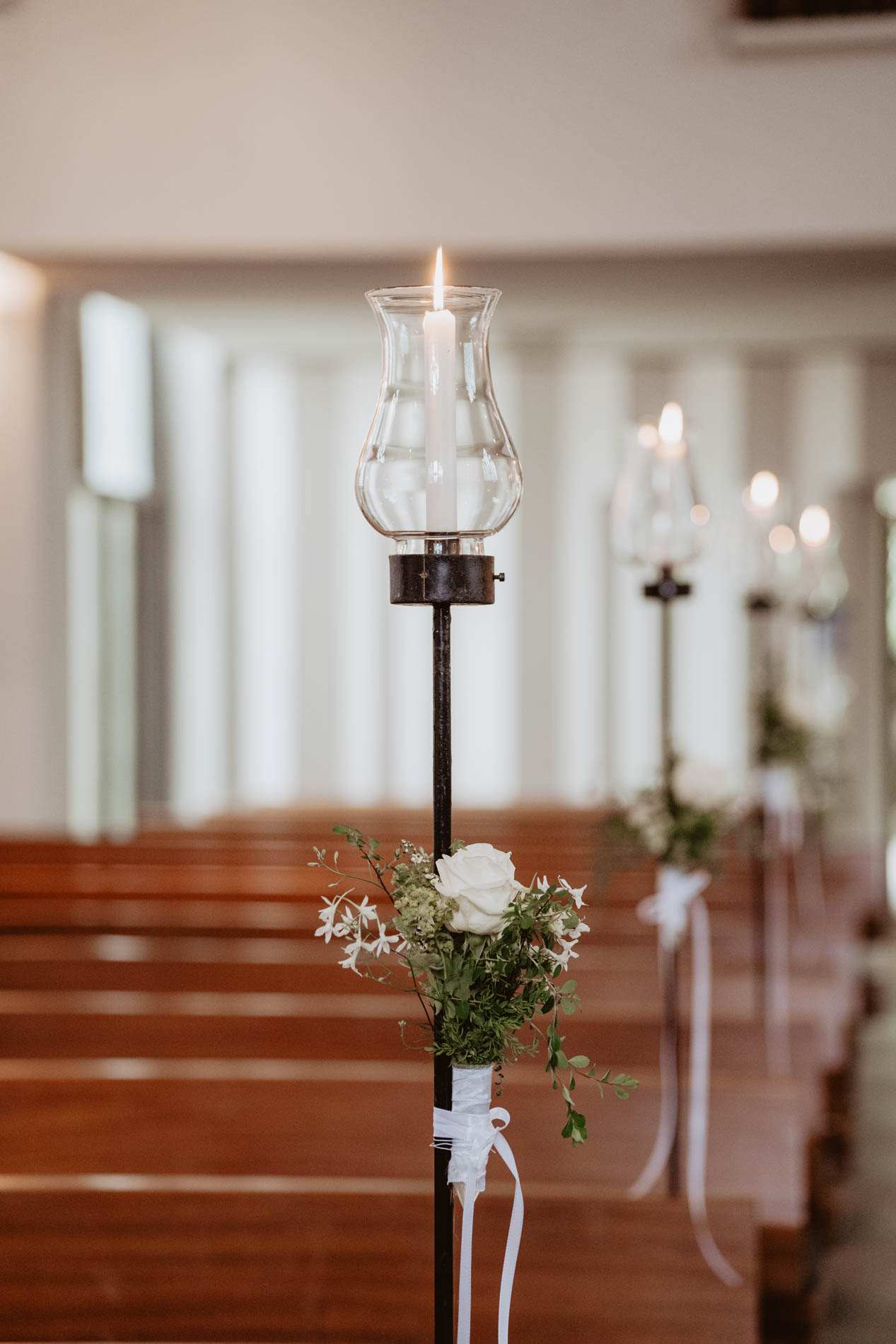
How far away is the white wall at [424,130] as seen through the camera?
150 inches

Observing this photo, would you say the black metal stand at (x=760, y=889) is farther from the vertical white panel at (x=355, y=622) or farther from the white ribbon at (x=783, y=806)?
the vertical white panel at (x=355, y=622)

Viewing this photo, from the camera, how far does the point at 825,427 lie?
301 inches

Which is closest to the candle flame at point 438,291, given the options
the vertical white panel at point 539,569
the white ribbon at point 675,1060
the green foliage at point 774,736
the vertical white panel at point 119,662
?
the white ribbon at point 675,1060

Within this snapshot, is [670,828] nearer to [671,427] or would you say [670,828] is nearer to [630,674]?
[671,427]

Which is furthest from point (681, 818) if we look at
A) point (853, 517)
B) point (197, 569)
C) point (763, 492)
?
point (853, 517)

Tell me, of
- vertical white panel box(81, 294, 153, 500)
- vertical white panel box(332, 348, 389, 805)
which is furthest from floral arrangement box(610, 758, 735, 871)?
vertical white panel box(332, 348, 389, 805)

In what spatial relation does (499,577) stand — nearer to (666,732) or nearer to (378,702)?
(666,732)

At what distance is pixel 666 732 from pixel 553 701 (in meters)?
5.32

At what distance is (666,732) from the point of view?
2561 mm

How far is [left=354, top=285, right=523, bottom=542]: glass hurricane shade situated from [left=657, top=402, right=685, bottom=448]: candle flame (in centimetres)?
117

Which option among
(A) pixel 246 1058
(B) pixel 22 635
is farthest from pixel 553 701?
(A) pixel 246 1058

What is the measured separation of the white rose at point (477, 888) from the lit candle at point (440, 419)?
0.29 m

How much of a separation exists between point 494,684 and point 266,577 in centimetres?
142

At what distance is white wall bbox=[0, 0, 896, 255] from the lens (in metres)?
3.81
